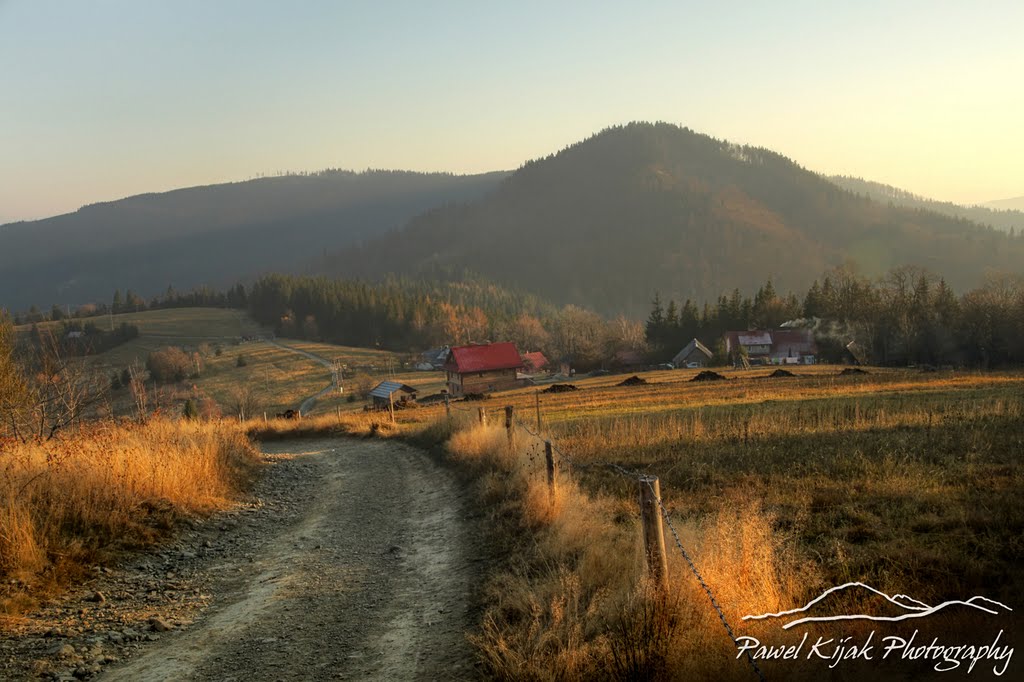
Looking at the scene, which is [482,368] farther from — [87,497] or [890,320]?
[87,497]

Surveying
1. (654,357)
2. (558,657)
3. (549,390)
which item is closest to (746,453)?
(558,657)

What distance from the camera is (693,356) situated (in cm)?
9188

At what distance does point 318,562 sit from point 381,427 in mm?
20165

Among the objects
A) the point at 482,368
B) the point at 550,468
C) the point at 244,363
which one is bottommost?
the point at 482,368

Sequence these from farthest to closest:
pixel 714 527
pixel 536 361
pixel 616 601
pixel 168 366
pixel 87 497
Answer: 1. pixel 536 361
2. pixel 168 366
3. pixel 87 497
4. pixel 714 527
5. pixel 616 601

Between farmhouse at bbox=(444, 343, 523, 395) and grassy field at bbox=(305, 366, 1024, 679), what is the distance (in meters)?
58.7

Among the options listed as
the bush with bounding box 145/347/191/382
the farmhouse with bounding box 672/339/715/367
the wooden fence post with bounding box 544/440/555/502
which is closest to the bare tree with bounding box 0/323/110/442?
the wooden fence post with bounding box 544/440/555/502

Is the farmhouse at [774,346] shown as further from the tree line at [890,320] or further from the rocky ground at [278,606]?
the rocky ground at [278,606]

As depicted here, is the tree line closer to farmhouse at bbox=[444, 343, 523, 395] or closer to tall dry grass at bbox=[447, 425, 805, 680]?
farmhouse at bbox=[444, 343, 523, 395]

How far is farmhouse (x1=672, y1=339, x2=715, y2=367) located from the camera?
9138cm

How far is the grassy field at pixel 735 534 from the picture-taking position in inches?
187

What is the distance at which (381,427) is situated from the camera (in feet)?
95.2

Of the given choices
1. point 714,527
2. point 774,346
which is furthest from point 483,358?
point 714,527

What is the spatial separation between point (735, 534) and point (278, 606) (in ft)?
17.5
